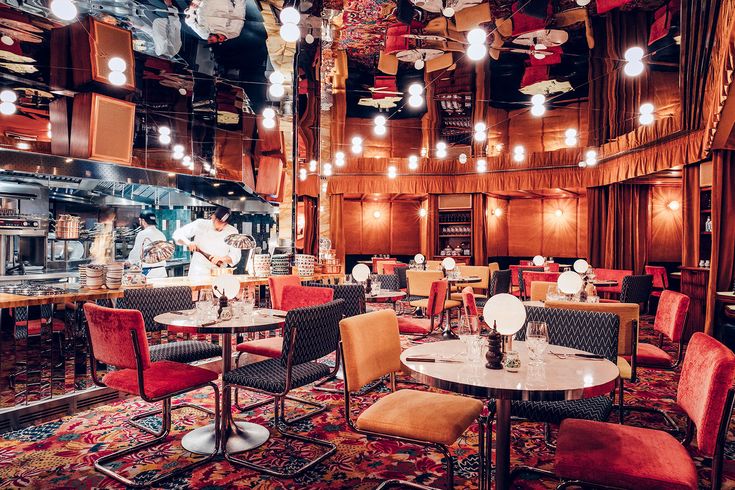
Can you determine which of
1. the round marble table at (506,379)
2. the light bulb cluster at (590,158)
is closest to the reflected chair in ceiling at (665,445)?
the round marble table at (506,379)

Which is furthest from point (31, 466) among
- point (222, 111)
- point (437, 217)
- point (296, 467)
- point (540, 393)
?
point (437, 217)

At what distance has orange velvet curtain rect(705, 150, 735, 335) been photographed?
689 cm

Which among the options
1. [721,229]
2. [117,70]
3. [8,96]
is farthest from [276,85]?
[721,229]

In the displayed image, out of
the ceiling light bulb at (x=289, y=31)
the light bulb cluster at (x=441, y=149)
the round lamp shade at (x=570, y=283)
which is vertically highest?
the light bulb cluster at (x=441, y=149)

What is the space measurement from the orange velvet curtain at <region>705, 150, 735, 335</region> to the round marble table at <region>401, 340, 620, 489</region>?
19.1ft

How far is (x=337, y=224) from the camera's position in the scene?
543 inches

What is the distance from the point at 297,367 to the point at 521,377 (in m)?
1.69

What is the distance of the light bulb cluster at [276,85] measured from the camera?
6.56 m

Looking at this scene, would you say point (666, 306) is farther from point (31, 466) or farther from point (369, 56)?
point (369, 56)

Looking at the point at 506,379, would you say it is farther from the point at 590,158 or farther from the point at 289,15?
the point at 590,158

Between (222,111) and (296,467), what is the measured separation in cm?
534

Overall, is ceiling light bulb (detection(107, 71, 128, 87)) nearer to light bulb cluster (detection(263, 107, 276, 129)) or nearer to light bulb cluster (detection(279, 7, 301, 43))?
light bulb cluster (detection(263, 107, 276, 129))

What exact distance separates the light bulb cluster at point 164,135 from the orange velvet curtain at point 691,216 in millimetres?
8050

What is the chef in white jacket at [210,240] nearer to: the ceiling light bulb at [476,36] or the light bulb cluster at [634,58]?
the ceiling light bulb at [476,36]
